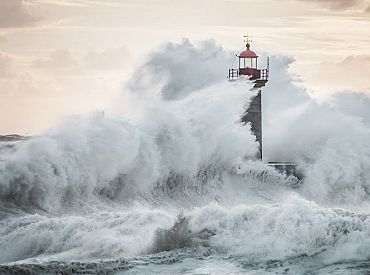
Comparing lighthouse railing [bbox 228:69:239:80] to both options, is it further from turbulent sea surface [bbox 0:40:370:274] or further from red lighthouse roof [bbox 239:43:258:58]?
red lighthouse roof [bbox 239:43:258:58]

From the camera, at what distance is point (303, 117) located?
92.9 ft

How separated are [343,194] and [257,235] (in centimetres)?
1137

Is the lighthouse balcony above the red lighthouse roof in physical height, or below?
below

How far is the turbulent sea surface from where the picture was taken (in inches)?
536

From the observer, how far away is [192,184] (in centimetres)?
2233

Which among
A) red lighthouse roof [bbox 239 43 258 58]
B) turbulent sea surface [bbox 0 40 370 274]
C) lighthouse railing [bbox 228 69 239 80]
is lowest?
turbulent sea surface [bbox 0 40 370 274]

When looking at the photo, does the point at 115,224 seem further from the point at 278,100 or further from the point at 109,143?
the point at 278,100

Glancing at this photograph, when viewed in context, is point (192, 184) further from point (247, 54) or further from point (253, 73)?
point (247, 54)

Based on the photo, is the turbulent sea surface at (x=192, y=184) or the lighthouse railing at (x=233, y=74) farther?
the lighthouse railing at (x=233, y=74)

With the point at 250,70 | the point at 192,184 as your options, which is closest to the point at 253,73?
the point at 250,70

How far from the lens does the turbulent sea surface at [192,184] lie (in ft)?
44.7

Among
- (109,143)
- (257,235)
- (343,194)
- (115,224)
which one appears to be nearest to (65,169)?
(109,143)

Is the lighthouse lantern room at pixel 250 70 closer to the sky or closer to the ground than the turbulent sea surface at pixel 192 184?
closer to the sky

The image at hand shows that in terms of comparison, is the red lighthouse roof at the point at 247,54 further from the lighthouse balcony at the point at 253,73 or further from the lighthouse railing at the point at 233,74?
the lighthouse railing at the point at 233,74
